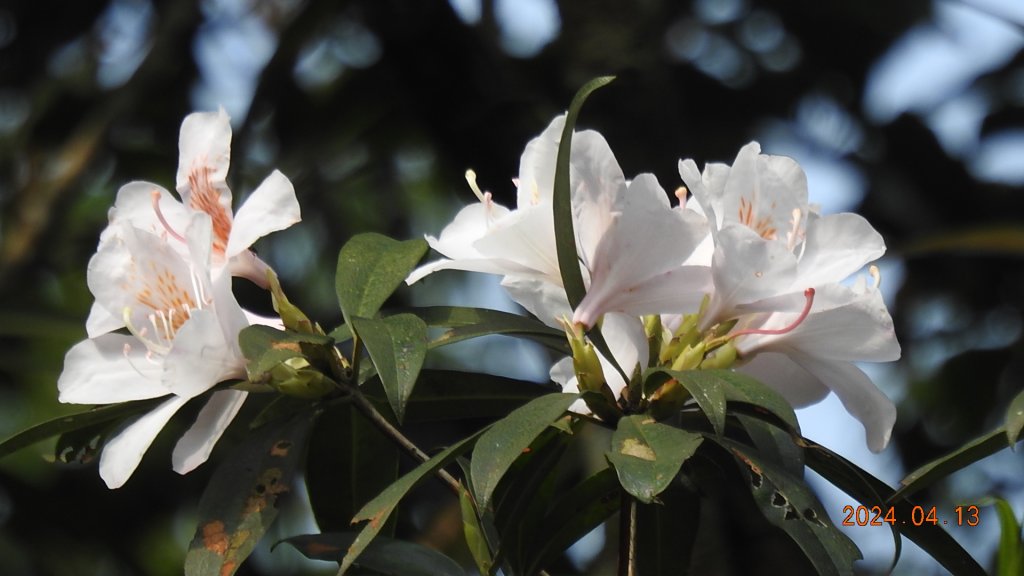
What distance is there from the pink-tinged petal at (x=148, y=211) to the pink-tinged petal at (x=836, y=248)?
0.40 meters

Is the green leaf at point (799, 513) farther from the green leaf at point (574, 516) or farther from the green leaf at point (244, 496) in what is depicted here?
the green leaf at point (244, 496)

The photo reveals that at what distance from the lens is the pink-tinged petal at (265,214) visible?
75 centimetres

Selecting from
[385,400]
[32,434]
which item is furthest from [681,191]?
[32,434]

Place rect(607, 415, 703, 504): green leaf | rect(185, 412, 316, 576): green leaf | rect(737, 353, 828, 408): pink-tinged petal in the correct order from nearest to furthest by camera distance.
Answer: rect(607, 415, 703, 504): green leaf, rect(185, 412, 316, 576): green leaf, rect(737, 353, 828, 408): pink-tinged petal

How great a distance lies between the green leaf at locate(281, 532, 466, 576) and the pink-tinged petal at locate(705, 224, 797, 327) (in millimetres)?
251

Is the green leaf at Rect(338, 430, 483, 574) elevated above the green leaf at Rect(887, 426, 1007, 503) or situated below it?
above

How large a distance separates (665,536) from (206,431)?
0.31 meters

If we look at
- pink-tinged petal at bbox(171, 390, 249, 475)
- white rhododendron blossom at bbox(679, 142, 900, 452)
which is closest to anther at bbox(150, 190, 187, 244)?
pink-tinged petal at bbox(171, 390, 249, 475)

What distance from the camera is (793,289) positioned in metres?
0.73

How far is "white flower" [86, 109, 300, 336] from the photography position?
755 mm

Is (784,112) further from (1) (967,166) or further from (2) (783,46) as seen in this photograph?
(1) (967,166)

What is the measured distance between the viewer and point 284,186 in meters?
0.76

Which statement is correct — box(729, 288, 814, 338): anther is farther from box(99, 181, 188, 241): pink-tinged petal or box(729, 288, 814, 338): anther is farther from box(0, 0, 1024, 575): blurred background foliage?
box(0, 0, 1024, 575): blurred background foliage

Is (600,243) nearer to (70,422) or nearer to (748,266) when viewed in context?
(748,266)
